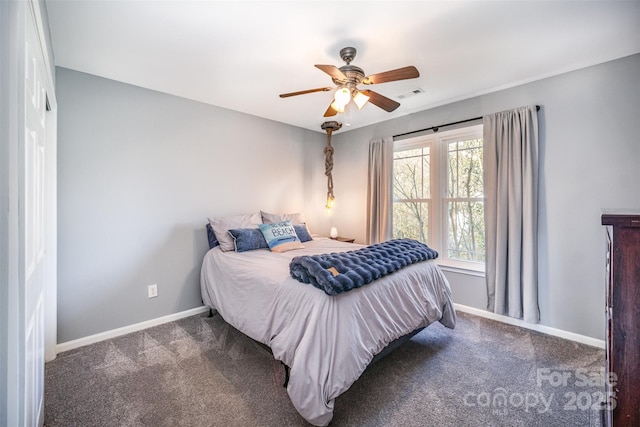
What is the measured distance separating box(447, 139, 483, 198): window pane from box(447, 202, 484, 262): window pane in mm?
150

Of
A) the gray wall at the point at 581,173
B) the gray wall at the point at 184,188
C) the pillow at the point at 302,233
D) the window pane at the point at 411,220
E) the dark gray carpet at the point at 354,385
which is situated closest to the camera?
the dark gray carpet at the point at 354,385

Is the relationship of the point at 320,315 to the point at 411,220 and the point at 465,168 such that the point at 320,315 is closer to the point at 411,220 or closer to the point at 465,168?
the point at 411,220

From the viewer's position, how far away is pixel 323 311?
1.58 meters

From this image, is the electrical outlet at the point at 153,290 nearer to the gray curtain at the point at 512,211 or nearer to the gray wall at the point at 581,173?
the gray curtain at the point at 512,211

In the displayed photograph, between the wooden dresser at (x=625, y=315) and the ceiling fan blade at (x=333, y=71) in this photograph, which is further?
the ceiling fan blade at (x=333, y=71)

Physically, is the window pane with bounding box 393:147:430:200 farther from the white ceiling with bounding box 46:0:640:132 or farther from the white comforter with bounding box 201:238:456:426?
the white comforter with bounding box 201:238:456:426

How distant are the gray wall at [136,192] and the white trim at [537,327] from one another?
292cm

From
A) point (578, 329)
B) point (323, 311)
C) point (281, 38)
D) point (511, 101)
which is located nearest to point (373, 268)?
point (323, 311)

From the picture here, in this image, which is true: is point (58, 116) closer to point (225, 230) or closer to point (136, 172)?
point (136, 172)

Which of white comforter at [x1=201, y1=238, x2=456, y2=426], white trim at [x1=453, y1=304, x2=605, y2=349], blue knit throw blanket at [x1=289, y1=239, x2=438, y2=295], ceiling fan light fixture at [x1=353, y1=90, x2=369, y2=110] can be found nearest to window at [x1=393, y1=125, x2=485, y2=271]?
white trim at [x1=453, y1=304, x2=605, y2=349]

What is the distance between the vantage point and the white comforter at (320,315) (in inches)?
59.3

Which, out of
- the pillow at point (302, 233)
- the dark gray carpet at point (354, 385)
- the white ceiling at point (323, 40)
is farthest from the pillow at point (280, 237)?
the white ceiling at point (323, 40)

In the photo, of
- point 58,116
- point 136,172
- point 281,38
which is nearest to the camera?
point 281,38

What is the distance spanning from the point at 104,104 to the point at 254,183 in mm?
1699
